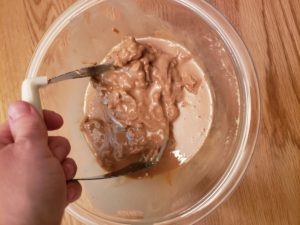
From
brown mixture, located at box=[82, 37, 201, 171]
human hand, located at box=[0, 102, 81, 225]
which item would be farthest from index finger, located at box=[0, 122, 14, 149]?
brown mixture, located at box=[82, 37, 201, 171]

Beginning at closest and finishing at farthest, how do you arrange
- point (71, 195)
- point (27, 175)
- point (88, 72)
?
point (27, 175)
point (71, 195)
point (88, 72)

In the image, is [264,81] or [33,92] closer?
[33,92]

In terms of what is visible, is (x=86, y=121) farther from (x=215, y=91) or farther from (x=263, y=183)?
(x=263, y=183)

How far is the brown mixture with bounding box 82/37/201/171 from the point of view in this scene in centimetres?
83

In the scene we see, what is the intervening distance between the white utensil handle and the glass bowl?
0.59ft

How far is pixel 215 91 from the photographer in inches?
33.8

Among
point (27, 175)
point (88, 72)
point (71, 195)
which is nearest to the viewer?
point (27, 175)

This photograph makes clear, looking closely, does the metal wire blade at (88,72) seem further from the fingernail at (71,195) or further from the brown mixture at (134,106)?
the fingernail at (71,195)

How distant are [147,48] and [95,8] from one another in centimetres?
14

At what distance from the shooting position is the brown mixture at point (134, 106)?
830mm

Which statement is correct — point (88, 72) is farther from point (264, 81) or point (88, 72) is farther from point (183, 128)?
point (264, 81)

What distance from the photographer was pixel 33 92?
60cm

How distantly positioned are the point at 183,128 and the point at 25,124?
0.40 m

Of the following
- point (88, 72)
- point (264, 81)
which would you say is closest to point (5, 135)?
point (88, 72)
